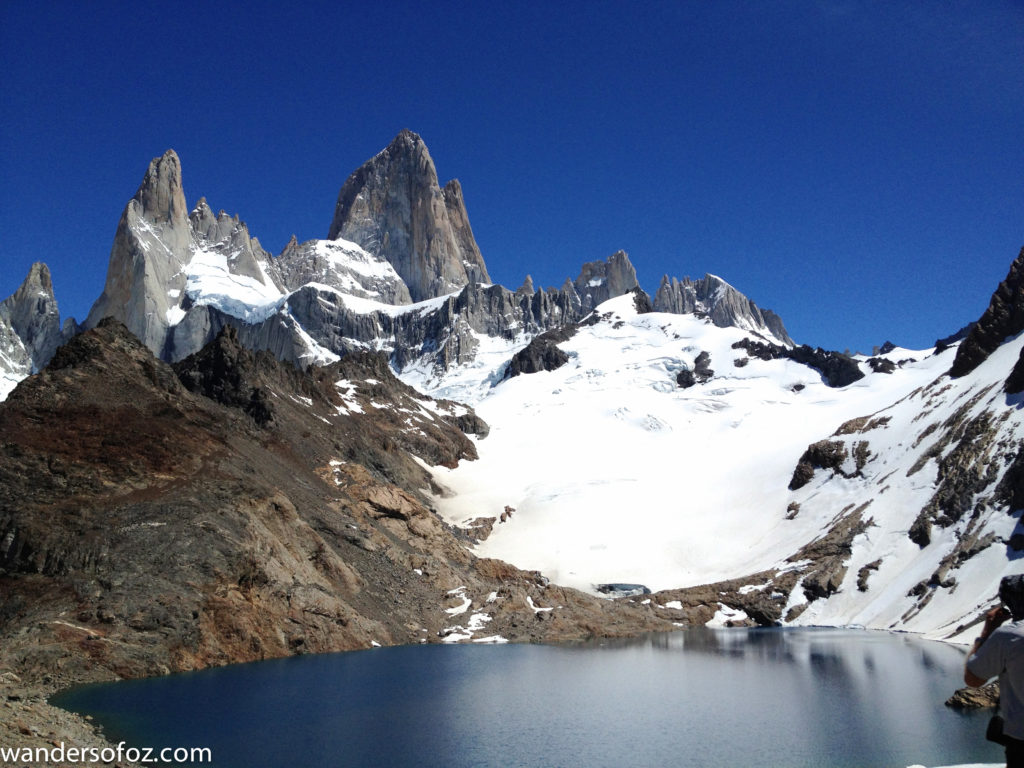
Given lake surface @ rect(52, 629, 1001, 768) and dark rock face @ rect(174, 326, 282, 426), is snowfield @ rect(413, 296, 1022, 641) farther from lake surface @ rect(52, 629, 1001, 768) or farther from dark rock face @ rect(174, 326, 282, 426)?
dark rock face @ rect(174, 326, 282, 426)

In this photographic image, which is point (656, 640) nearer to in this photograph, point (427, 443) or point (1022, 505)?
point (1022, 505)

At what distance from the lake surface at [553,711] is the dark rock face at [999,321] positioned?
7311 centimetres

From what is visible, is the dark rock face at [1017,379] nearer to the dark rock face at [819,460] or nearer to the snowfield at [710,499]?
the snowfield at [710,499]

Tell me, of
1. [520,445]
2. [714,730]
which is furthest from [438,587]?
[520,445]

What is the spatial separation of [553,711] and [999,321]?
109410 millimetres

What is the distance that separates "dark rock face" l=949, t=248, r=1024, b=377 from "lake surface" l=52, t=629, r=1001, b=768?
73.1m

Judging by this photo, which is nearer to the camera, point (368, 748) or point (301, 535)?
point (368, 748)

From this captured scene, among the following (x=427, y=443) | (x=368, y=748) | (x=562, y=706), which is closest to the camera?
(x=368, y=748)

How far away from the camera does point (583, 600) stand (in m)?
Answer: 91.4

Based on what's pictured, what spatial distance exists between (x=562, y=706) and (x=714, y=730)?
31.0ft

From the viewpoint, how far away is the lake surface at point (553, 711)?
108 ft

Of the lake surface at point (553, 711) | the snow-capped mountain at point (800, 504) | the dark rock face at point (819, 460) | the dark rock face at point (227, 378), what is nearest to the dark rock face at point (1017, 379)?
the snow-capped mountain at point (800, 504)

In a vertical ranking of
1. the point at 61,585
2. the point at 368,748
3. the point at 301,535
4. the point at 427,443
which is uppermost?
the point at 427,443

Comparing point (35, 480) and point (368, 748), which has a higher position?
point (35, 480)
